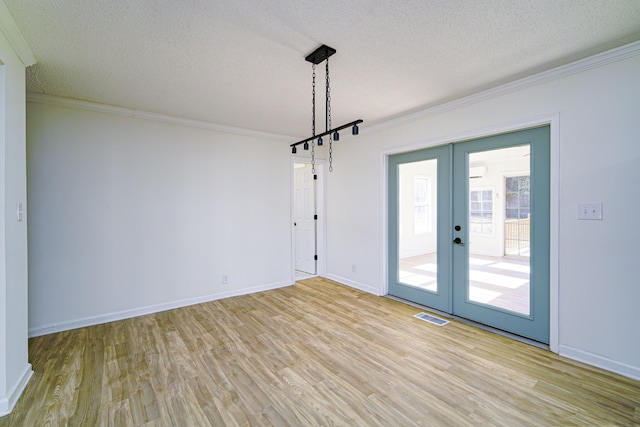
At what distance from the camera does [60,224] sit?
3.12 m

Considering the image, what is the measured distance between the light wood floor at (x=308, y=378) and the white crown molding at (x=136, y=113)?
8.26 feet

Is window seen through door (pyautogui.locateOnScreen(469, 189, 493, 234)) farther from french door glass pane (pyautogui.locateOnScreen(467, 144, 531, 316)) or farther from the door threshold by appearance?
the door threshold

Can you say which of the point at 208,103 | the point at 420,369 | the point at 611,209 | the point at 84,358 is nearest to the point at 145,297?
the point at 84,358

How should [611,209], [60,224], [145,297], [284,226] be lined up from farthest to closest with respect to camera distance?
1. [284,226]
2. [145,297]
3. [60,224]
4. [611,209]

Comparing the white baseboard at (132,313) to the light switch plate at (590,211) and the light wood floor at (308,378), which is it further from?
the light switch plate at (590,211)

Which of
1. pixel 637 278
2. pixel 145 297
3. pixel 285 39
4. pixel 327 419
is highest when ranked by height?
pixel 285 39

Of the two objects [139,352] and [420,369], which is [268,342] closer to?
[139,352]

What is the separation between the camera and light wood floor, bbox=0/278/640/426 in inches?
72.0

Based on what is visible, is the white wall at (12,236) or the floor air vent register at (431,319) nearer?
the white wall at (12,236)

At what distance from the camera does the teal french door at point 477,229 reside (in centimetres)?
275

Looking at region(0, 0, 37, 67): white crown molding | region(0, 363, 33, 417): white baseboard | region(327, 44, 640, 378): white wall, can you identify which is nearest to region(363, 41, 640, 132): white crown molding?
region(327, 44, 640, 378): white wall

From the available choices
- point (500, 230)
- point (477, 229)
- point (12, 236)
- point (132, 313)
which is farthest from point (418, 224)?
point (12, 236)

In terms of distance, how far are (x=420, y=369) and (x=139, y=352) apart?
2.56m

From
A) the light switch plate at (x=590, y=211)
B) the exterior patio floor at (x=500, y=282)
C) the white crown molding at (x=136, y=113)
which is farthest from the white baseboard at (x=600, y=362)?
the white crown molding at (x=136, y=113)
